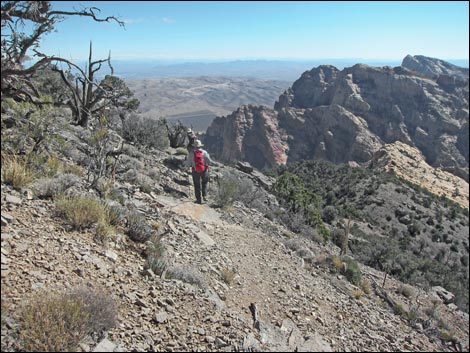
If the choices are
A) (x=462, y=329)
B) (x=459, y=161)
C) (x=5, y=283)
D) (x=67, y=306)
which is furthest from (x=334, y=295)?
(x=459, y=161)

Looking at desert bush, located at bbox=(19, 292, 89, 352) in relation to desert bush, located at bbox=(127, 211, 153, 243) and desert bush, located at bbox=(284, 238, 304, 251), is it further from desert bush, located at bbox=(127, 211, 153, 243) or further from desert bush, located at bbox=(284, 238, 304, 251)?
desert bush, located at bbox=(284, 238, 304, 251)

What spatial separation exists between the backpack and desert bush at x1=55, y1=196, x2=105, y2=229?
4.69m

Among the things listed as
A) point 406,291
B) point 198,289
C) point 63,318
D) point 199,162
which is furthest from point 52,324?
point 406,291

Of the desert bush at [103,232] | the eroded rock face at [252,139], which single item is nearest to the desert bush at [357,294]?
the desert bush at [103,232]

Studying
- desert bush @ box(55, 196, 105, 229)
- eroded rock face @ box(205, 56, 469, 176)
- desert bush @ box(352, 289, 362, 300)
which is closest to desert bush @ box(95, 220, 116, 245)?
desert bush @ box(55, 196, 105, 229)

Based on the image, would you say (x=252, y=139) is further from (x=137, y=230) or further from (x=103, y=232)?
(x=103, y=232)

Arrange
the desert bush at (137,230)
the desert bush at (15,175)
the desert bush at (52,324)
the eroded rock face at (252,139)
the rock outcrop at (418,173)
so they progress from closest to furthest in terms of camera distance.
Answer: the desert bush at (52,324), the desert bush at (15,175), the desert bush at (137,230), the rock outcrop at (418,173), the eroded rock face at (252,139)

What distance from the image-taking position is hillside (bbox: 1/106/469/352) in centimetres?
379

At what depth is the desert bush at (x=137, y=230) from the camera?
5.56 m

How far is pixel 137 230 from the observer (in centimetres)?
559

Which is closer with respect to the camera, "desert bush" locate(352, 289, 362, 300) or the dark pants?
"desert bush" locate(352, 289, 362, 300)

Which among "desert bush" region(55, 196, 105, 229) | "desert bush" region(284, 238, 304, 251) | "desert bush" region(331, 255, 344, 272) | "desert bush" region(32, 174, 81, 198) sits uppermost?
"desert bush" region(32, 174, 81, 198)

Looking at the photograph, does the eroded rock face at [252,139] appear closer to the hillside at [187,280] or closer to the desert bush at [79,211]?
the hillside at [187,280]

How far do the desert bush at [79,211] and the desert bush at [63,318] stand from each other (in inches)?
58.5
